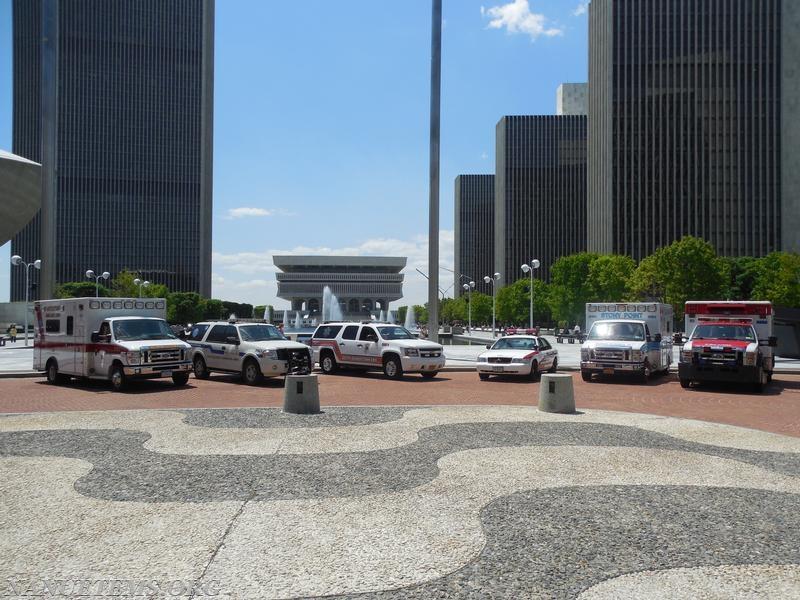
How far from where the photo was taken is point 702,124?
11206 cm

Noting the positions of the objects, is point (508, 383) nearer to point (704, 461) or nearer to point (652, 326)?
point (652, 326)

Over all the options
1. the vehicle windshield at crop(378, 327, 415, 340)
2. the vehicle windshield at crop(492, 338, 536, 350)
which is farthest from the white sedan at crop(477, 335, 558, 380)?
the vehicle windshield at crop(378, 327, 415, 340)

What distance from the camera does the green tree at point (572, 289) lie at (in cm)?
7775

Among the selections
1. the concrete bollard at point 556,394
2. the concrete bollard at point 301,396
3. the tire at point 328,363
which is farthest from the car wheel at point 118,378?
the concrete bollard at point 556,394

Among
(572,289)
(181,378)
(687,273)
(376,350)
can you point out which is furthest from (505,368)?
(572,289)

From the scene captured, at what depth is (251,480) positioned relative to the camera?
7539mm

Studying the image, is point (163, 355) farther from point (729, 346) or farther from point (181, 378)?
point (729, 346)

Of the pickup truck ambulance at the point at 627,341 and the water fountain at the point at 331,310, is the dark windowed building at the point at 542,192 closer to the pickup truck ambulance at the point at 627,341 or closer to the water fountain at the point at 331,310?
the water fountain at the point at 331,310

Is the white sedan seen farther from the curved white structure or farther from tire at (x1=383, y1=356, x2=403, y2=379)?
the curved white structure

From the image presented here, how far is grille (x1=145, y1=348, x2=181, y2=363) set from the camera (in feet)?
58.3

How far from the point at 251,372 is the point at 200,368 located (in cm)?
265

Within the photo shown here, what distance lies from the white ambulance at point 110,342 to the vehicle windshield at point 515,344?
10289 millimetres

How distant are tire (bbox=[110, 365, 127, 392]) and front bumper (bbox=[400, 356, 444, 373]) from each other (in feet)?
27.0

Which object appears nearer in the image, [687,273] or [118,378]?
[118,378]
